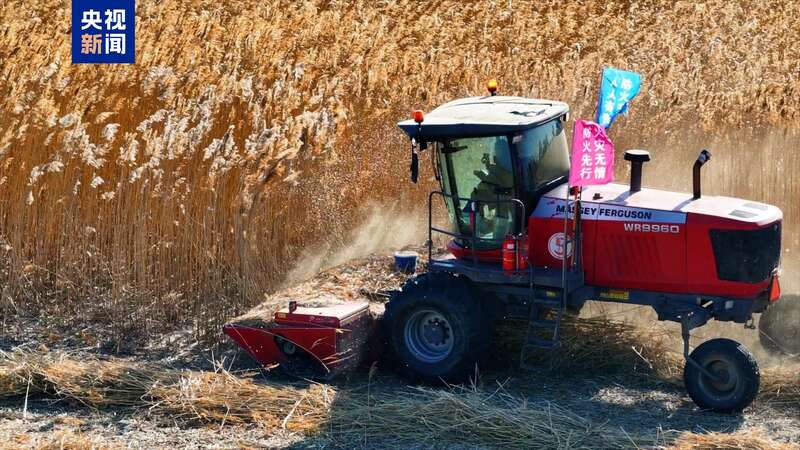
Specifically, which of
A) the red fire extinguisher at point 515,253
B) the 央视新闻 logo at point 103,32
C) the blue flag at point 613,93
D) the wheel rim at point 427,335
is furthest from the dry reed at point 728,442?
the 央视新闻 logo at point 103,32

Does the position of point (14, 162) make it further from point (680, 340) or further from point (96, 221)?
point (680, 340)

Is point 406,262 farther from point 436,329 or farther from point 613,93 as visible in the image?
point 613,93

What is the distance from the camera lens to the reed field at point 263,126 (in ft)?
32.0

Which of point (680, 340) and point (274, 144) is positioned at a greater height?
point (274, 144)

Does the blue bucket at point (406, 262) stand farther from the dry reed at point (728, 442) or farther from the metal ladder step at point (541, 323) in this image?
the dry reed at point (728, 442)

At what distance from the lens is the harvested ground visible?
277 inches

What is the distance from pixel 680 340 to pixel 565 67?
15.5 feet

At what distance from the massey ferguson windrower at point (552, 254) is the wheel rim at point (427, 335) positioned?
0.01 m

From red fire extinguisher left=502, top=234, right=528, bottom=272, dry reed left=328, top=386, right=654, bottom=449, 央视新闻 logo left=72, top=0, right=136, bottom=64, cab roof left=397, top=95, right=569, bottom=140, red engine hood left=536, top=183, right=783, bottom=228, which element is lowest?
dry reed left=328, top=386, right=654, bottom=449

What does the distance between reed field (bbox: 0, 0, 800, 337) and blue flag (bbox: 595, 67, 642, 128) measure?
2209 millimetres

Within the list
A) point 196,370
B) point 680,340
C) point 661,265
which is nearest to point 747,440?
point 661,265

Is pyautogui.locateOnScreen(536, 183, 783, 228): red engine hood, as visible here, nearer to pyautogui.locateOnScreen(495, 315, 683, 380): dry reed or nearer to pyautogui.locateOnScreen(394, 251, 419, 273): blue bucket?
pyautogui.locateOnScreen(495, 315, 683, 380): dry reed

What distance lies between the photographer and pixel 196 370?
29.1 feet

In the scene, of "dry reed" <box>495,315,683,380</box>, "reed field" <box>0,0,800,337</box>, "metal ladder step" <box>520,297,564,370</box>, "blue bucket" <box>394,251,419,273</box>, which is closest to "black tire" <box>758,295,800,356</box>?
"dry reed" <box>495,315,683,380</box>
